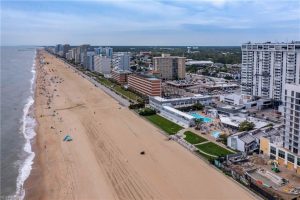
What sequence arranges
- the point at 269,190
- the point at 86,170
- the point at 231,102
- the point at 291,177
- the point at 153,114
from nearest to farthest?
the point at 269,190 < the point at 291,177 < the point at 86,170 < the point at 153,114 < the point at 231,102

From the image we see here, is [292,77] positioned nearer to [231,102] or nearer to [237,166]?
[231,102]

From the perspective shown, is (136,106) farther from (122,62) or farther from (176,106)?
(122,62)

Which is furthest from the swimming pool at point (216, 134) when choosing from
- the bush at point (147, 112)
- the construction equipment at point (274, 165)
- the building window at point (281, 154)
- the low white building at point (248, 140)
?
the bush at point (147, 112)

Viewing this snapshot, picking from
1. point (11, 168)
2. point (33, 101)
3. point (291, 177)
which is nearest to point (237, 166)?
point (291, 177)

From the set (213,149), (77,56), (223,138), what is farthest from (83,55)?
(213,149)

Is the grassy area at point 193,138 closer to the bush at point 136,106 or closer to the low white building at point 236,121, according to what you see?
the low white building at point 236,121

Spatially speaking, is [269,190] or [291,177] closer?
[269,190]

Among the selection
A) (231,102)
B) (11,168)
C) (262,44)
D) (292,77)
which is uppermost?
(262,44)
